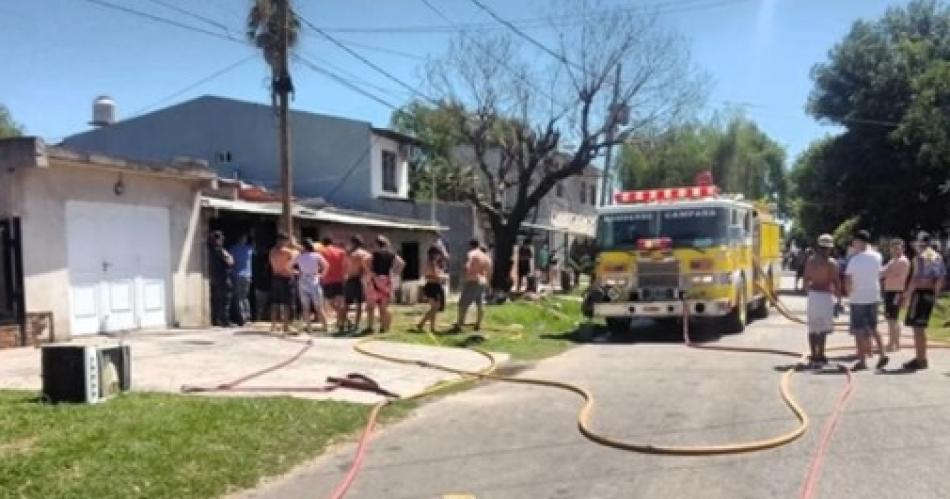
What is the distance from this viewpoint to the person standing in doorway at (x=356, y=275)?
628 inches

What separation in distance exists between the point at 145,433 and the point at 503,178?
23.0m

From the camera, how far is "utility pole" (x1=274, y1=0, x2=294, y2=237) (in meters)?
18.5

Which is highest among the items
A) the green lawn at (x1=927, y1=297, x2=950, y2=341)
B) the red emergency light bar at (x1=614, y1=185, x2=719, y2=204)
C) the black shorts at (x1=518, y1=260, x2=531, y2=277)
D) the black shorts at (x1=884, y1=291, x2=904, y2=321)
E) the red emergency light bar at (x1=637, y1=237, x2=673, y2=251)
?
the red emergency light bar at (x1=614, y1=185, x2=719, y2=204)

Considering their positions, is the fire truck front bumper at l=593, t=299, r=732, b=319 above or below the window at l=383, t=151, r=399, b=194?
below

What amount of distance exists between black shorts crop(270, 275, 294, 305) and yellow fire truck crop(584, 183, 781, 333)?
5.55 metres

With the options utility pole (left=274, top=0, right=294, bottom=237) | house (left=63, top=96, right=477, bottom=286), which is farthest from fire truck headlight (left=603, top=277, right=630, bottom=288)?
house (left=63, top=96, right=477, bottom=286)

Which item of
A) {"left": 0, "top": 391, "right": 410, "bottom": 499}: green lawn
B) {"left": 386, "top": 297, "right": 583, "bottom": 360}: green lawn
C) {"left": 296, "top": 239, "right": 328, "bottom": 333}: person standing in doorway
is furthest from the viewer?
{"left": 296, "top": 239, "right": 328, "bottom": 333}: person standing in doorway

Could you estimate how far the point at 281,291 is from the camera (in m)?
15.6

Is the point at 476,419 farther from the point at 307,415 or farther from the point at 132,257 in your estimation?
the point at 132,257

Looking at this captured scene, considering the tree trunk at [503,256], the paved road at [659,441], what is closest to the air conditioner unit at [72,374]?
the paved road at [659,441]

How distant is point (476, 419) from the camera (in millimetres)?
9281

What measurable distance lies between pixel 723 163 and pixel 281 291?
159 ft

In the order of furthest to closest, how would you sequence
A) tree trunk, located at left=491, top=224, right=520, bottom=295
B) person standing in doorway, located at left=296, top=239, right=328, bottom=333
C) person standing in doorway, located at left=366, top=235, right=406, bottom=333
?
tree trunk, located at left=491, top=224, right=520, bottom=295 < person standing in doorway, located at left=366, top=235, right=406, bottom=333 < person standing in doorway, located at left=296, top=239, right=328, bottom=333

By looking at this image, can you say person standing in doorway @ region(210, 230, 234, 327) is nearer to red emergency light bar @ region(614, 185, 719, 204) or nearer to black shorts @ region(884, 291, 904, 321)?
red emergency light bar @ region(614, 185, 719, 204)
